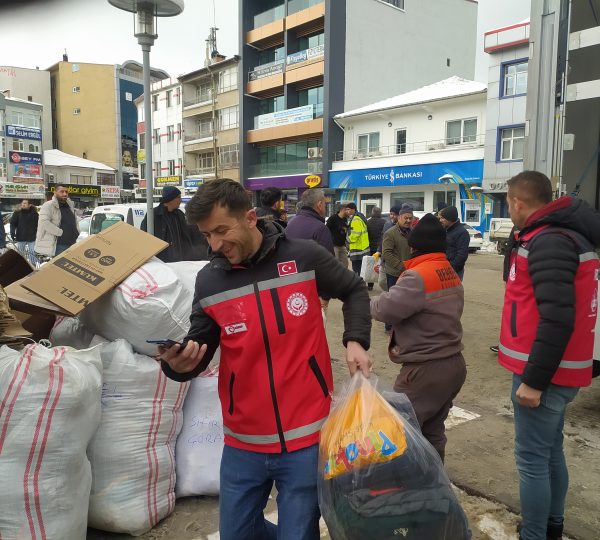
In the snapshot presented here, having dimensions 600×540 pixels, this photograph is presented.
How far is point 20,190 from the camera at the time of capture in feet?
156

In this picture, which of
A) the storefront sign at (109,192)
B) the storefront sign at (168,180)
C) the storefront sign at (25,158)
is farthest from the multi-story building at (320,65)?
the storefront sign at (25,158)

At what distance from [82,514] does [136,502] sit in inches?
11.2

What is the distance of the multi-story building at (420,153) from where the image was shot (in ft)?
77.6

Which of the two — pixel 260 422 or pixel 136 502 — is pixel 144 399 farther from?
pixel 260 422

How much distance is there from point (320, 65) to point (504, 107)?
13.5m

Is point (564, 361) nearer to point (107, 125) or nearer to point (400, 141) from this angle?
point (400, 141)

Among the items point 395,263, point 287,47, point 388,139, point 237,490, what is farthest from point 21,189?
point 237,490

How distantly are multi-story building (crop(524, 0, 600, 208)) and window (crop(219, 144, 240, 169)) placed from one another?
33.7m

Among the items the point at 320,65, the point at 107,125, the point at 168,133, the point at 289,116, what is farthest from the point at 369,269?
the point at 107,125

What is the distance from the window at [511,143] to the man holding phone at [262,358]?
2213 centimetres

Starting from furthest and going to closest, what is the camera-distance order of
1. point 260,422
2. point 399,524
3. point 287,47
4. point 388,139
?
point 287,47 < point 388,139 < point 260,422 < point 399,524

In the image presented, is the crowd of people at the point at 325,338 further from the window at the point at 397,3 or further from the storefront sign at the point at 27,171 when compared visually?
the storefront sign at the point at 27,171

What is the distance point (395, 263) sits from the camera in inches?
254

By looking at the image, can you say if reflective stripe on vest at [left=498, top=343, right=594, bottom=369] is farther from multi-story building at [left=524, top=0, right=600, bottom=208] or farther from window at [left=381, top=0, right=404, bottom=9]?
window at [left=381, top=0, right=404, bottom=9]
